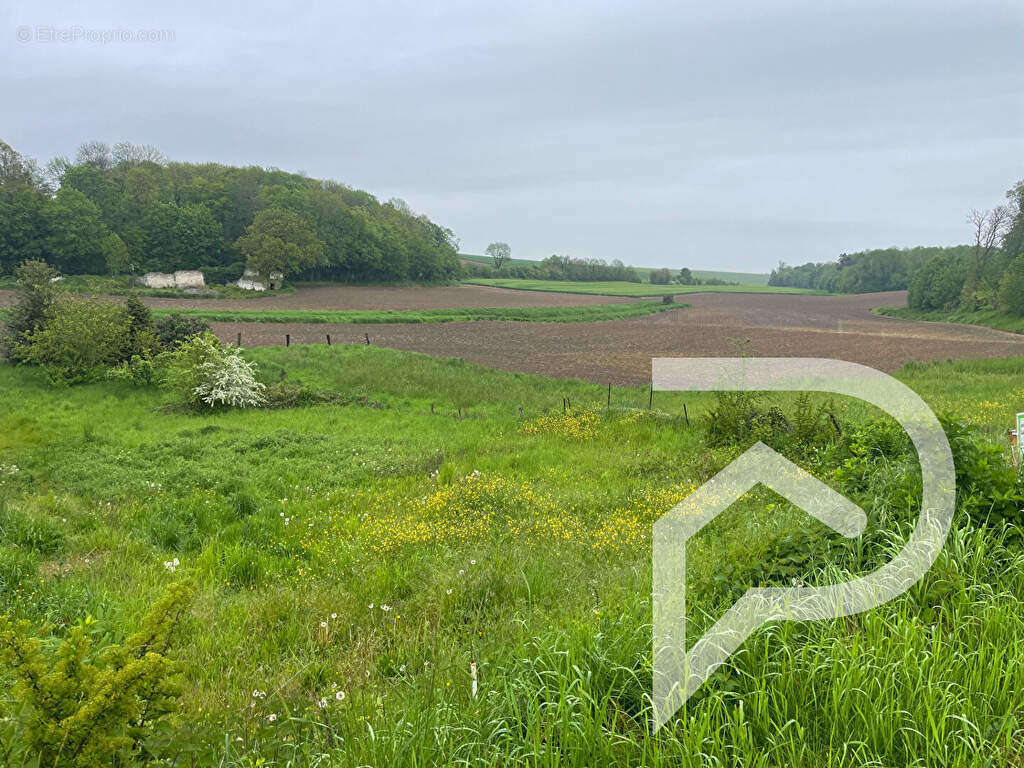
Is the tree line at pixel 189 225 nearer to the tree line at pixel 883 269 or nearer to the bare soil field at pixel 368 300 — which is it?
the bare soil field at pixel 368 300

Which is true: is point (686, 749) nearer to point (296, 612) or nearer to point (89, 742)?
point (89, 742)

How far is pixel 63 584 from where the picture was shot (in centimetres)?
630

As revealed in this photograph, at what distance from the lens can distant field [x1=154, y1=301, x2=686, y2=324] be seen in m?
44.1

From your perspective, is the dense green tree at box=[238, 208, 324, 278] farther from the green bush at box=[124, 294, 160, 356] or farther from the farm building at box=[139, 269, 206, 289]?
the green bush at box=[124, 294, 160, 356]

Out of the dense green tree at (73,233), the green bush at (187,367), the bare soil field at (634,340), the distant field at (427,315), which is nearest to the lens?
the green bush at (187,367)

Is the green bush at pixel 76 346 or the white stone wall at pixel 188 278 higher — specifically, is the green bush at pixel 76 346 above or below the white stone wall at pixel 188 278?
below

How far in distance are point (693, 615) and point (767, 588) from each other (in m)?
Answer: 0.65

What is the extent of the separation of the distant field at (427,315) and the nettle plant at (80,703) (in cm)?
3770

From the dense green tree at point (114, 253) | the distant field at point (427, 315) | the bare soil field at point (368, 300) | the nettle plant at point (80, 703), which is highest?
the dense green tree at point (114, 253)

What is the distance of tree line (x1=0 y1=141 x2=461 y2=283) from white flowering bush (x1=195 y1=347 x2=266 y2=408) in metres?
56.4

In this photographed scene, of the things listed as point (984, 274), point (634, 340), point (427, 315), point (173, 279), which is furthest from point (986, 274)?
point (173, 279)

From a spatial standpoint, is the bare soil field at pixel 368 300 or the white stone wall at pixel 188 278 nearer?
the bare soil field at pixel 368 300

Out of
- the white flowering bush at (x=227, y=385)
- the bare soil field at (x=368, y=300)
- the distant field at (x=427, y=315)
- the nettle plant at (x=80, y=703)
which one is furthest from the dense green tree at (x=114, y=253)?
the nettle plant at (x=80, y=703)

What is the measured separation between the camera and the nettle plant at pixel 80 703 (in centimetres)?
271
